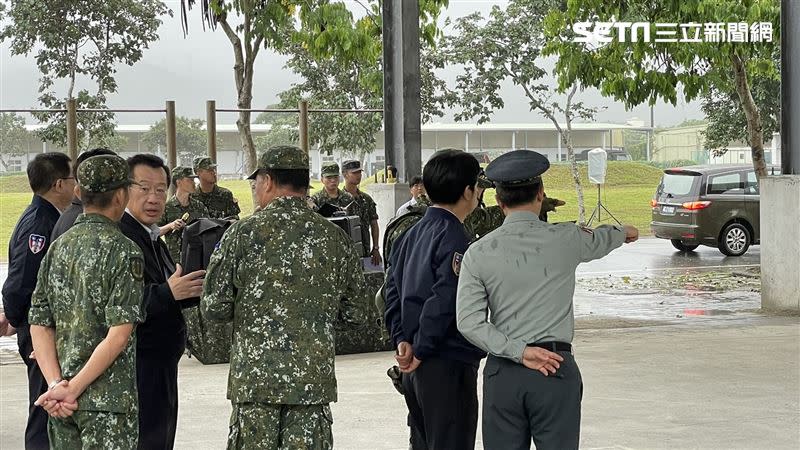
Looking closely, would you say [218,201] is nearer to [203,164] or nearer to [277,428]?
[203,164]

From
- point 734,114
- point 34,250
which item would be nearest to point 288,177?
point 34,250

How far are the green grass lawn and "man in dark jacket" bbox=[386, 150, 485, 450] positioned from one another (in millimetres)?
16168

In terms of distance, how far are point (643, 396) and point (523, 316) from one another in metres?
4.07

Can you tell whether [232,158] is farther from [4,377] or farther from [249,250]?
[249,250]

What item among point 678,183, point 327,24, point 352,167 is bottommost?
point 678,183

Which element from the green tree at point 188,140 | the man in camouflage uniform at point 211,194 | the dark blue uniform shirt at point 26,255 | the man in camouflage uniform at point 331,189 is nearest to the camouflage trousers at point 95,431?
the dark blue uniform shirt at point 26,255

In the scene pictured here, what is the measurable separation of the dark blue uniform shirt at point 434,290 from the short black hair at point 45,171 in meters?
1.77

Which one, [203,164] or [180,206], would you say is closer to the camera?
[180,206]

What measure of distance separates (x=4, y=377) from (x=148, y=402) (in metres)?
4.74

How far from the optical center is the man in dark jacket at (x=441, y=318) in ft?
14.8

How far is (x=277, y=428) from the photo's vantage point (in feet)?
13.6

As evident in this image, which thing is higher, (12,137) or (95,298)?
(12,137)

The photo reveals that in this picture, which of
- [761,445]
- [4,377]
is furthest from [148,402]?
[4,377]

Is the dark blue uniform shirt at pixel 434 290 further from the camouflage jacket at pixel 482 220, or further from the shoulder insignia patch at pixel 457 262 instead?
the camouflage jacket at pixel 482 220
